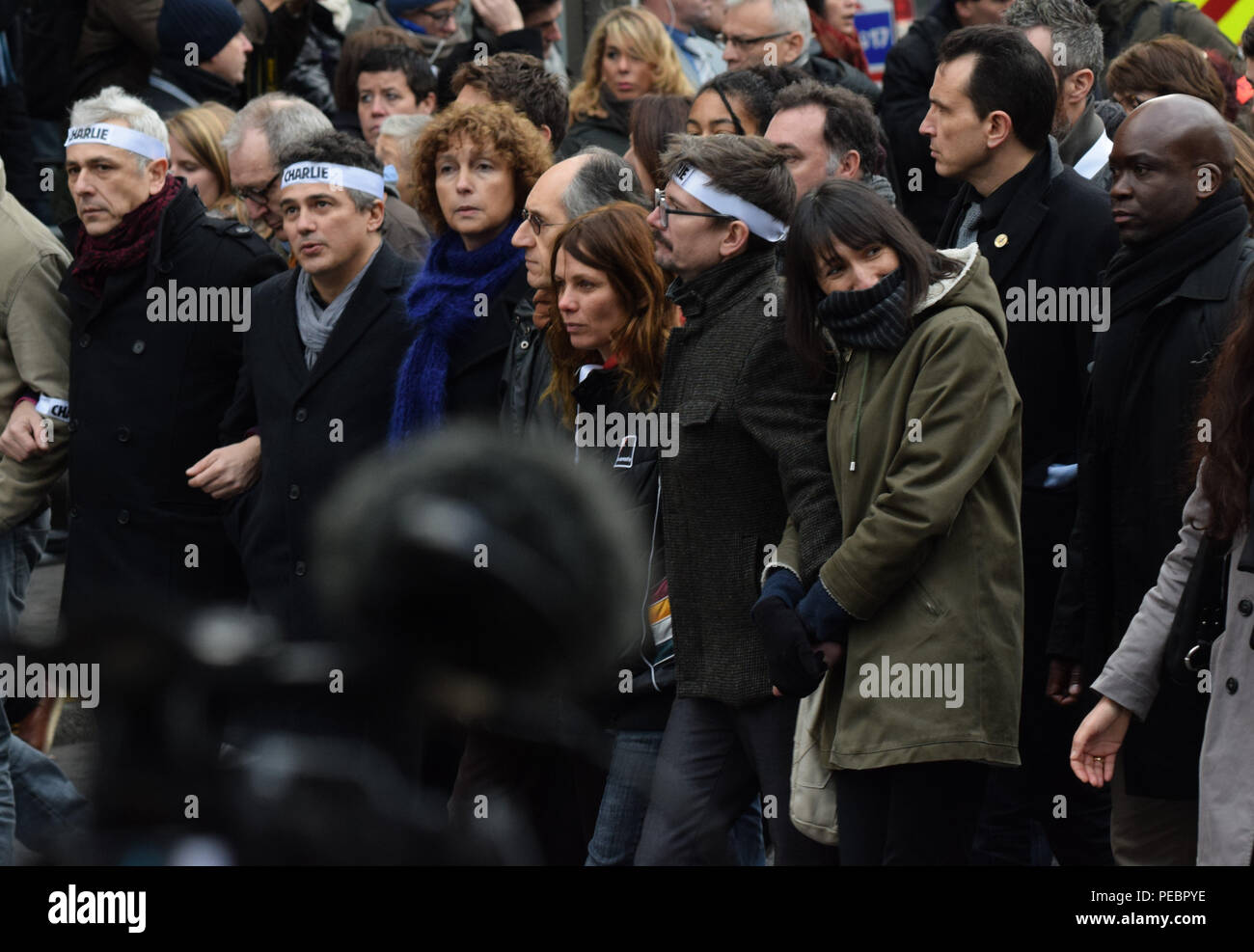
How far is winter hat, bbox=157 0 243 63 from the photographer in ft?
26.7

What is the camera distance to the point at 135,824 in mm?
1060

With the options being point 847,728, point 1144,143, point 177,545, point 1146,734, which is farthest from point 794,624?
point 177,545

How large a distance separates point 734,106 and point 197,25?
3024 mm

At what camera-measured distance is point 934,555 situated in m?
3.82

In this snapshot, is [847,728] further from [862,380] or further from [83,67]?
[83,67]

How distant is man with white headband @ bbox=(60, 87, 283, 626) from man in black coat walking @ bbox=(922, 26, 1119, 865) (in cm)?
233

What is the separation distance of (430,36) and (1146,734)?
20.6 feet

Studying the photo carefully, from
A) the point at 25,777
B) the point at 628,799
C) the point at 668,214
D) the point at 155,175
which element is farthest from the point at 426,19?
the point at 628,799

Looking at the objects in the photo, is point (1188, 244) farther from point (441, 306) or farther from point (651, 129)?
point (651, 129)

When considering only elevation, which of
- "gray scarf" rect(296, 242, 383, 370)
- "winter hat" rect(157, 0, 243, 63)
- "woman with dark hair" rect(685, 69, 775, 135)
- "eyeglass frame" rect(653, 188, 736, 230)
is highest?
"winter hat" rect(157, 0, 243, 63)

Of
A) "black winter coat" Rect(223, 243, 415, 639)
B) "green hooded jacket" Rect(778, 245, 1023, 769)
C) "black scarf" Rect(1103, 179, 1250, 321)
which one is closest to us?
"green hooded jacket" Rect(778, 245, 1023, 769)

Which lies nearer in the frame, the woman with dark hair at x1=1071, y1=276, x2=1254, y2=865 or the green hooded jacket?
the woman with dark hair at x1=1071, y1=276, x2=1254, y2=865

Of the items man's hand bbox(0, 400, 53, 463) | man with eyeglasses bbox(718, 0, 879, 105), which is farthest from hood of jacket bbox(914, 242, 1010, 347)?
man with eyeglasses bbox(718, 0, 879, 105)

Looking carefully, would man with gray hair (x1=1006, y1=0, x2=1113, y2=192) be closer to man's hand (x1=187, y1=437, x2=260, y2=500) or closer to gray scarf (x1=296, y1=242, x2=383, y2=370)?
gray scarf (x1=296, y1=242, x2=383, y2=370)
